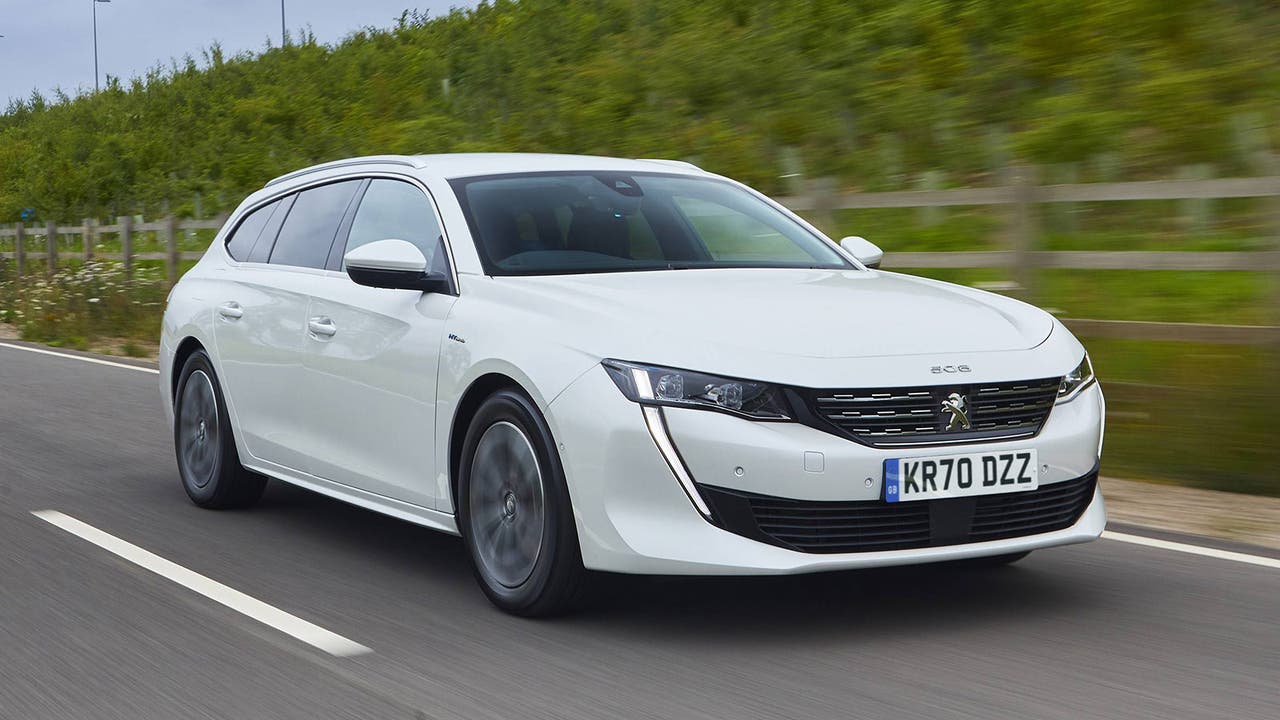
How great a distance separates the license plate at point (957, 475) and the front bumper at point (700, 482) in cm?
3

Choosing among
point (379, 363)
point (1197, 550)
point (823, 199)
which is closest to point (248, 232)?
point (379, 363)

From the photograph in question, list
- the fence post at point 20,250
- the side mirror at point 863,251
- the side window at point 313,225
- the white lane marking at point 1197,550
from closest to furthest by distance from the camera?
the white lane marking at point 1197,550 → the side mirror at point 863,251 → the side window at point 313,225 → the fence post at point 20,250

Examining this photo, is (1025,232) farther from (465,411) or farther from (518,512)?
(518,512)

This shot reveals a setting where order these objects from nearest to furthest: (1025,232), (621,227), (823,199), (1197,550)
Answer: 1. (621,227)
2. (1197,550)
3. (1025,232)
4. (823,199)

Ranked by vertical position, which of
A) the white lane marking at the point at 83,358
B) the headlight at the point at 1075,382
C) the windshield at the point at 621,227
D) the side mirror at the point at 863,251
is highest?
the windshield at the point at 621,227

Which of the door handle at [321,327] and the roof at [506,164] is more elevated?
the roof at [506,164]

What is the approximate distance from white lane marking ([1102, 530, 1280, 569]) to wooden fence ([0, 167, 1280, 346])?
6.09ft

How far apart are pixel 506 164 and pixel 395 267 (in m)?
0.93

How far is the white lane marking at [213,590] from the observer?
191 inches

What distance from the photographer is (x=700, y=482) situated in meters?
4.56

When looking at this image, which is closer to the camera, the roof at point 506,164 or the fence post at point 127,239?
the roof at point 506,164

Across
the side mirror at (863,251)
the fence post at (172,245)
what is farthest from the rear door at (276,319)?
the fence post at (172,245)

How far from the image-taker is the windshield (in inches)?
226

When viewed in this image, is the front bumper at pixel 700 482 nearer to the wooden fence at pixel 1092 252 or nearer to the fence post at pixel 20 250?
the wooden fence at pixel 1092 252
